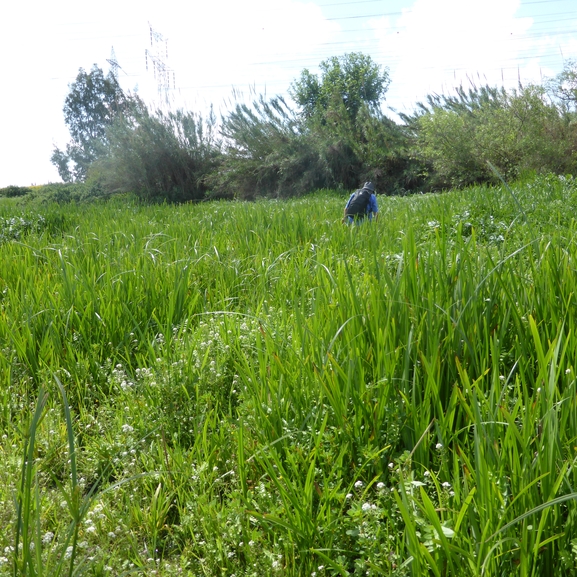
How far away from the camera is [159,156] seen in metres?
23.4

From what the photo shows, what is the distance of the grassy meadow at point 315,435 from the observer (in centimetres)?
114

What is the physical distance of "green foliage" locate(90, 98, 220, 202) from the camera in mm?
23375

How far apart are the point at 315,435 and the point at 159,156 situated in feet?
77.3

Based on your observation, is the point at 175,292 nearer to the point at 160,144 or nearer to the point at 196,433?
the point at 196,433

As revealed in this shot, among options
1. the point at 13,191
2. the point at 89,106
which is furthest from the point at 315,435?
the point at 89,106

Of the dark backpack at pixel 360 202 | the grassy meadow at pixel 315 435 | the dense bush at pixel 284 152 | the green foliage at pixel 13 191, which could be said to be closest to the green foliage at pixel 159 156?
the dense bush at pixel 284 152

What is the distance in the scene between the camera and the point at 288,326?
101 inches

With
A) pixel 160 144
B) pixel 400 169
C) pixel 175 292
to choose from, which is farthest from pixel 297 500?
pixel 160 144

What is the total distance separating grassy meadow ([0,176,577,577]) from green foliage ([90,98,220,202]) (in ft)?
70.8

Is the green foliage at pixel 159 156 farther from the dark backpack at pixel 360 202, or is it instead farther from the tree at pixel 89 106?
the tree at pixel 89 106

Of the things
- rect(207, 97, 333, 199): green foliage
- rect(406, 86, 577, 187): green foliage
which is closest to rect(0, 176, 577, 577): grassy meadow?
rect(406, 86, 577, 187): green foliage

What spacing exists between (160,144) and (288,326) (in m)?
22.7

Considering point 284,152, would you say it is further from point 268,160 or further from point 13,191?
point 13,191

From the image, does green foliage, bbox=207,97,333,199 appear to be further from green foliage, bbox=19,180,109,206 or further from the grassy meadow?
the grassy meadow
